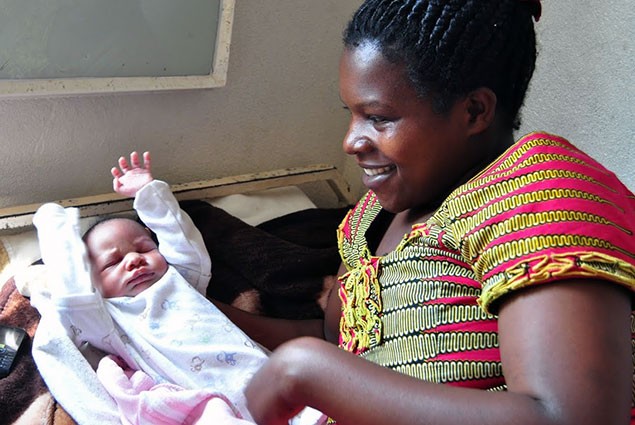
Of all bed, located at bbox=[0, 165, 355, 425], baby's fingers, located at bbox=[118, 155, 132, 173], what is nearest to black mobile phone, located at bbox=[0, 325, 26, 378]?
bed, located at bbox=[0, 165, 355, 425]

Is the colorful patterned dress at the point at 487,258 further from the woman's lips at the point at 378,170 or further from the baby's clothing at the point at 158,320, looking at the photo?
the baby's clothing at the point at 158,320

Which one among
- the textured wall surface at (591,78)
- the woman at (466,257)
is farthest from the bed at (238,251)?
the textured wall surface at (591,78)

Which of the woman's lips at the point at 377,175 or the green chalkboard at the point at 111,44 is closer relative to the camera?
the woman's lips at the point at 377,175

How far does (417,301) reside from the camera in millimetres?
965

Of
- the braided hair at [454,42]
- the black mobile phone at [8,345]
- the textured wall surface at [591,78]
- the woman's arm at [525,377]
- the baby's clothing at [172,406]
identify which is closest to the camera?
the woman's arm at [525,377]

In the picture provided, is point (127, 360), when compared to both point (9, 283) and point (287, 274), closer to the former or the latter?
point (9, 283)

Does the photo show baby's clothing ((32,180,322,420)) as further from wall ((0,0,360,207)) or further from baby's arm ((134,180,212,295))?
wall ((0,0,360,207))

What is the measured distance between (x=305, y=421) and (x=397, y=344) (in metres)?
0.31

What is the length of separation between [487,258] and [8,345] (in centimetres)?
96

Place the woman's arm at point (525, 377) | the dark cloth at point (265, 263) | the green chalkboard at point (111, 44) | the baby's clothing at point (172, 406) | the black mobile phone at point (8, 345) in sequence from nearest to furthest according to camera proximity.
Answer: the woman's arm at point (525, 377), the baby's clothing at point (172, 406), the black mobile phone at point (8, 345), the green chalkboard at point (111, 44), the dark cloth at point (265, 263)

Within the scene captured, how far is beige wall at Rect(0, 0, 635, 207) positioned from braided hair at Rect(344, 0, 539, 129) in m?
0.67

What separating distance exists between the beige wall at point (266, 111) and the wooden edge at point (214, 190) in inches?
2.3

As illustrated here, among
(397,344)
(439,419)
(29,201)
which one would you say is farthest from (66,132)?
(439,419)

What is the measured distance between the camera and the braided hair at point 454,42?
943mm
